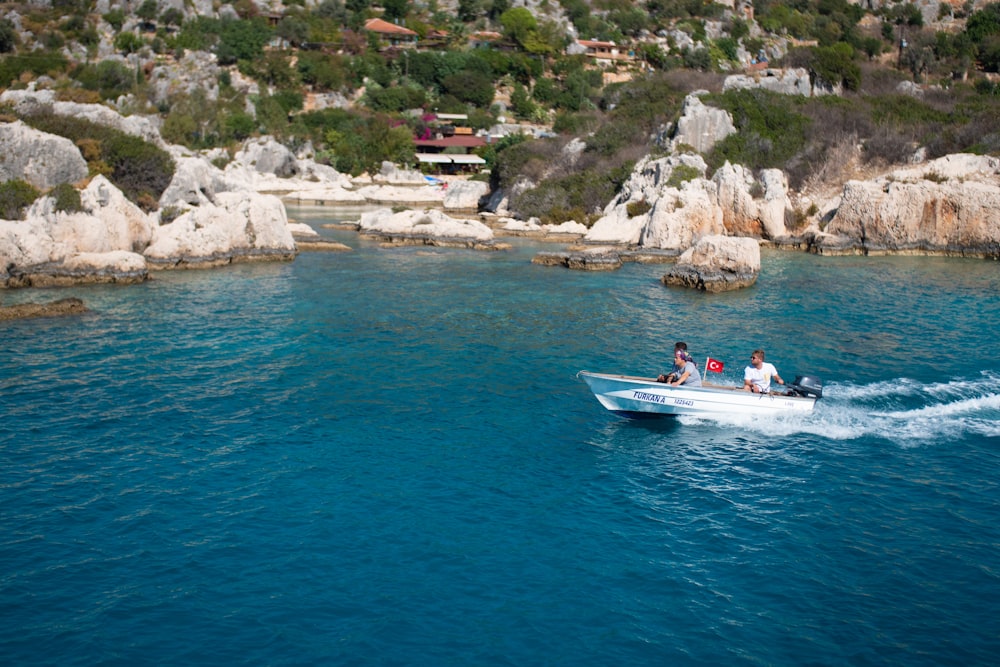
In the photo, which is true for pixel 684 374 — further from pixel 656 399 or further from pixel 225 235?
pixel 225 235

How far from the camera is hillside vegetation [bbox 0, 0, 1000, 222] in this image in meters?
69.4

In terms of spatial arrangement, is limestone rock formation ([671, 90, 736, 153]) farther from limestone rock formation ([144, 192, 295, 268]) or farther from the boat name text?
the boat name text

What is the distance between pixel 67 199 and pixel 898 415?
126ft

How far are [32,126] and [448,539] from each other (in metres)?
50.1

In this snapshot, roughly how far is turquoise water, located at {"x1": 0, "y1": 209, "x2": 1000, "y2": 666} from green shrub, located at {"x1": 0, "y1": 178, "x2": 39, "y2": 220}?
1433 centimetres

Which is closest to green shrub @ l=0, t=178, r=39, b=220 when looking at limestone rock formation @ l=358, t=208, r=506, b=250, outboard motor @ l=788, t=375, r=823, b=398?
limestone rock formation @ l=358, t=208, r=506, b=250

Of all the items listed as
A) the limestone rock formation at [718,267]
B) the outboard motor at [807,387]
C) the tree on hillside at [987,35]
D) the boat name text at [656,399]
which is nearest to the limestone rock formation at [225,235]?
the limestone rock formation at [718,267]

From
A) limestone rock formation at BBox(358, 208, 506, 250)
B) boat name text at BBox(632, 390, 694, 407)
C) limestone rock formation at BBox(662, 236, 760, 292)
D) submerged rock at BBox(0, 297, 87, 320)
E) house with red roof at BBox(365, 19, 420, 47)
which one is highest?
house with red roof at BBox(365, 19, 420, 47)

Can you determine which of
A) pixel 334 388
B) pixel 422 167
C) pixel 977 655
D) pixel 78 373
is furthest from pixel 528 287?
pixel 422 167

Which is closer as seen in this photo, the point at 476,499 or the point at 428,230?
the point at 476,499

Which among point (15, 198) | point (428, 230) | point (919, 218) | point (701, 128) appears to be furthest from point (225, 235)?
point (919, 218)

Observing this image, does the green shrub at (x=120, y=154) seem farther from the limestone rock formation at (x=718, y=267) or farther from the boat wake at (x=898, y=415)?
the boat wake at (x=898, y=415)

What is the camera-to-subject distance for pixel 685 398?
2286 cm

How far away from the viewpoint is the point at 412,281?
145ft
